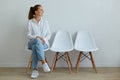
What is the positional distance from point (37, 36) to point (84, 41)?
0.93 m

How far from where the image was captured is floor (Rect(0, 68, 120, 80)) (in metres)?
3.77

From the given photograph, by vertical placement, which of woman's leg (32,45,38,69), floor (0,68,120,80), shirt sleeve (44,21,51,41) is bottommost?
floor (0,68,120,80)

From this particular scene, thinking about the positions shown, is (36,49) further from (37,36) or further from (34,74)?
(34,74)

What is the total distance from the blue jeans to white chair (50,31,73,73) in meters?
0.33

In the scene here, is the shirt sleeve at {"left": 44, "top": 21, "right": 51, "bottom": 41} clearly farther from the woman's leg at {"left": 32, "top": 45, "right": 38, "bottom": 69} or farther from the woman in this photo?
the woman's leg at {"left": 32, "top": 45, "right": 38, "bottom": 69}

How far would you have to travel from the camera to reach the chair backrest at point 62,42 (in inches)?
164

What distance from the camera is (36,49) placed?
379cm

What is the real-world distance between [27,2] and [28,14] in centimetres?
24

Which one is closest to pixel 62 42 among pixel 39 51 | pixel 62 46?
pixel 62 46

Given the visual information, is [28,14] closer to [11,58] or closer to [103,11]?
[11,58]

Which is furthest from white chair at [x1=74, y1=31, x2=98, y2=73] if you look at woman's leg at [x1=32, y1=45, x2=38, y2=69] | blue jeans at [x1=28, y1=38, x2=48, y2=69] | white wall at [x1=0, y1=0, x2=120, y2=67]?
woman's leg at [x1=32, y1=45, x2=38, y2=69]

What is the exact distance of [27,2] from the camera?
14.1 ft

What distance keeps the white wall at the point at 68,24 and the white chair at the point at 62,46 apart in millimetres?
135

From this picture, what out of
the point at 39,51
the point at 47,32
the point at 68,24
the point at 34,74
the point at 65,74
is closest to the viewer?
the point at 39,51
